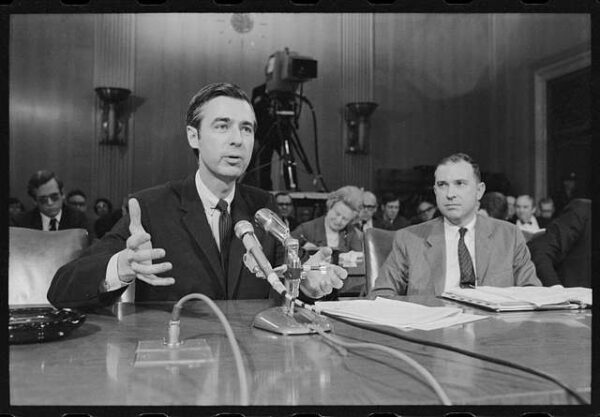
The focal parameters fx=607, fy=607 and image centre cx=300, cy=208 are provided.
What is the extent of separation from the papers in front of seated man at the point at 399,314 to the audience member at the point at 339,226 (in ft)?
10.3

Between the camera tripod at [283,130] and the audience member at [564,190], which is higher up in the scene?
the camera tripod at [283,130]

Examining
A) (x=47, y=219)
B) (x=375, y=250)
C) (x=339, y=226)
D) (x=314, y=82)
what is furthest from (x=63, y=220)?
(x=314, y=82)

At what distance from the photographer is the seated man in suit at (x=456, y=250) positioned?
7.72ft

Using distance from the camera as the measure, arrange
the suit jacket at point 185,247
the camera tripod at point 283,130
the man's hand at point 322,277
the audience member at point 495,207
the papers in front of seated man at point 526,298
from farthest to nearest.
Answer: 1. the camera tripod at point 283,130
2. the audience member at point 495,207
3. the suit jacket at point 185,247
4. the papers in front of seated man at point 526,298
5. the man's hand at point 322,277

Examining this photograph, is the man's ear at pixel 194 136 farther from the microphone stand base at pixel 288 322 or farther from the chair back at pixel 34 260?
the microphone stand base at pixel 288 322

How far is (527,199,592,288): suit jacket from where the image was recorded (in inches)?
114

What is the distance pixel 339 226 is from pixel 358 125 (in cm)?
307

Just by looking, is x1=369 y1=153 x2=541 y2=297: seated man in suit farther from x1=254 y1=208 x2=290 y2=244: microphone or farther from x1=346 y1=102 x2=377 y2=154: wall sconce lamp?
x1=346 y1=102 x2=377 y2=154: wall sconce lamp

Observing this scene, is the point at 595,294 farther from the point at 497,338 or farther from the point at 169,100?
the point at 169,100

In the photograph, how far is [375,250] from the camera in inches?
95.3

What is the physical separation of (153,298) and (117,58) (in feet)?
19.6

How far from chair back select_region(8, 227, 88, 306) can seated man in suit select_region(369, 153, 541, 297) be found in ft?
3.64

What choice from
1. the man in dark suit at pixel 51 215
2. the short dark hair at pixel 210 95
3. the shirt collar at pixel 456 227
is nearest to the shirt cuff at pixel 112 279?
the short dark hair at pixel 210 95

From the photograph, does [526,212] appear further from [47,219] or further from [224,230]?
[224,230]
